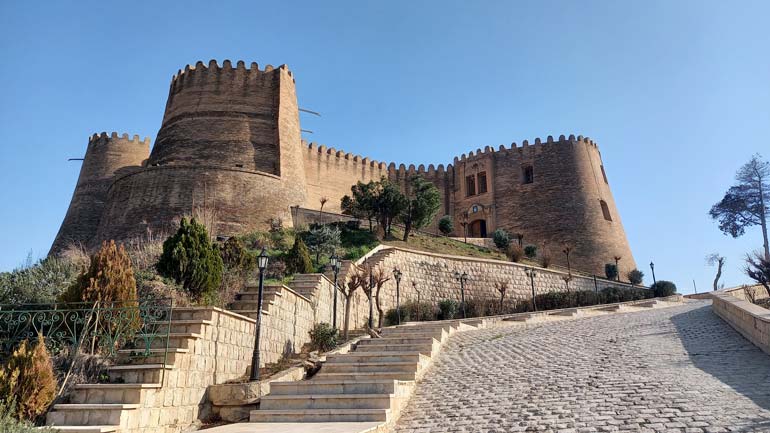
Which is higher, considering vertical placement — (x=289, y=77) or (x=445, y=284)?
(x=289, y=77)

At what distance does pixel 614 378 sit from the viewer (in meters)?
7.13

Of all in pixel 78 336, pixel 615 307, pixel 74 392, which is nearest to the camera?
pixel 74 392

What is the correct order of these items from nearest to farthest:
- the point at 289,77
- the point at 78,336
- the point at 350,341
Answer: the point at 78,336, the point at 350,341, the point at 289,77

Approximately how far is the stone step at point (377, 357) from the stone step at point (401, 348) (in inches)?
17.6

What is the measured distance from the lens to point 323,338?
10.2 m

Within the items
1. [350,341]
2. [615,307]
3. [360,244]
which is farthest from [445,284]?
[350,341]

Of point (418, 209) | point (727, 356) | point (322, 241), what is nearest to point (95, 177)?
point (322, 241)

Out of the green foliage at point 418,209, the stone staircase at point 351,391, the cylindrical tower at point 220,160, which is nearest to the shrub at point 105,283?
the stone staircase at point 351,391

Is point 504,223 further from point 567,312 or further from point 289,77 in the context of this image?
point 567,312

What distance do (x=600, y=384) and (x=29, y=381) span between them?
642cm

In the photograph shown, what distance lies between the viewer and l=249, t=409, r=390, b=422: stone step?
20.6 ft

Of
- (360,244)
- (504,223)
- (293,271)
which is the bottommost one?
(293,271)

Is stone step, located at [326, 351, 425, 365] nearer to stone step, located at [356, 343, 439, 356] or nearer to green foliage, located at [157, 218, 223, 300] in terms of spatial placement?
stone step, located at [356, 343, 439, 356]

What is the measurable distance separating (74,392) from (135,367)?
641 mm
